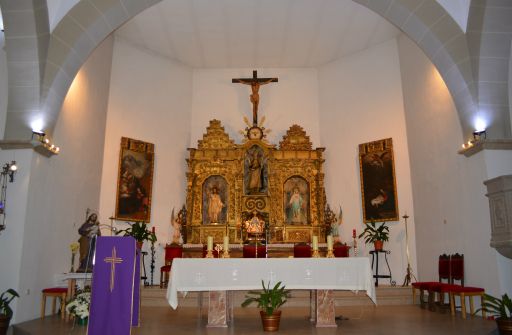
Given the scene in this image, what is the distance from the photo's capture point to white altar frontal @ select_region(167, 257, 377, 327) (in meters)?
6.33

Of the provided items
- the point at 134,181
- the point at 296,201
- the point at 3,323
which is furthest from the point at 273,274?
the point at 134,181

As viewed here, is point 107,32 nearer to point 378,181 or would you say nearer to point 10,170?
point 10,170

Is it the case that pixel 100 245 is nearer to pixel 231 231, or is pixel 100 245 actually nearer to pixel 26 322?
pixel 26 322

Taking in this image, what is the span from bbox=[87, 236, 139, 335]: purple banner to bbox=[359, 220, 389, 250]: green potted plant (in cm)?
733

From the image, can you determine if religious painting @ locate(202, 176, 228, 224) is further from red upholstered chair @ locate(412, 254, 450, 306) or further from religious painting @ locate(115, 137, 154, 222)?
red upholstered chair @ locate(412, 254, 450, 306)

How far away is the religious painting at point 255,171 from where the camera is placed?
512 inches

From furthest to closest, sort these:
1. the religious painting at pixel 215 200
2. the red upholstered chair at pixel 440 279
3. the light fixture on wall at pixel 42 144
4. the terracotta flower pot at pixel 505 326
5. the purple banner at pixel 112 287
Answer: the religious painting at pixel 215 200, the red upholstered chair at pixel 440 279, the light fixture on wall at pixel 42 144, the terracotta flower pot at pixel 505 326, the purple banner at pixel 112 287

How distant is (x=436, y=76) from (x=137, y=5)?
6798 millimetres

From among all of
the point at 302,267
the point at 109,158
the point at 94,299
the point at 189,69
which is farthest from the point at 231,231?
the point at 94,299

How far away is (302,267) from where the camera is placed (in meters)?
6.45

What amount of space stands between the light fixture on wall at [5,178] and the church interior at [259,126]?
35 mm

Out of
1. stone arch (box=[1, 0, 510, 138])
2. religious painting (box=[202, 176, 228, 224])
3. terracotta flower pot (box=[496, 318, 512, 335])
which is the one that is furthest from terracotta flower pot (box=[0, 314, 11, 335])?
terracotta flower pot (box=[496, 318, 512, 335])

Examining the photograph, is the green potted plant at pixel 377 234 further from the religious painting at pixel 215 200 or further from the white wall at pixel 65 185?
the white wall at pixel 65 185

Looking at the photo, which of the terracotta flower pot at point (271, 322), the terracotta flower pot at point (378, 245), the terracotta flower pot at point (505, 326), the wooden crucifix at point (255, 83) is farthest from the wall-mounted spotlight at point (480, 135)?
the wooden crucifix at point (255, 83)
